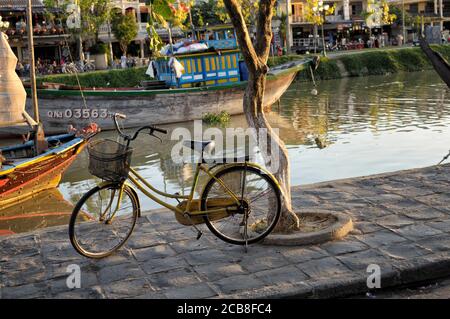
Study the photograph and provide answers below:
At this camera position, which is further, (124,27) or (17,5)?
(124,27)

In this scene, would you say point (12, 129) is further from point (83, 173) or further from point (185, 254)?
point (185, 254)

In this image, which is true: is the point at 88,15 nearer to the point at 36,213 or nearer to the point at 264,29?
the point at 36,213

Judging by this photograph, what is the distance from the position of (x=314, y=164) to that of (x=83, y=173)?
15.0 feet

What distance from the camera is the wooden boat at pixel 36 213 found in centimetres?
906

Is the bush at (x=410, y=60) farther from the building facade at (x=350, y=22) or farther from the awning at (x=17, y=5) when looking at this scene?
the awning at (x=17, y=5)

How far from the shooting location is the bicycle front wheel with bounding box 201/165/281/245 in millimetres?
5090

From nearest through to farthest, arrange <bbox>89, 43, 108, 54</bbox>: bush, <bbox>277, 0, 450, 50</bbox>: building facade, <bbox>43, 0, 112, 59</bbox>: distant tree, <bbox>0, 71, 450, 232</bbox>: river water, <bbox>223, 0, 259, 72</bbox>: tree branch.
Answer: <bbox>223, 0, 259, 72</bbox>: tree branch, <bbox>0, 71, 450, 232</bbox>: river water, <bbox>43, 0, 112, 59</bbox>: distant tree, <bbox>89, 43, 108, 54</bbox>: bush, <bbox>277, 0, 450, 50</bbox>: building facade

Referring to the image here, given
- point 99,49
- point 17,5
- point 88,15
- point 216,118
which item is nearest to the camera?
point 216,118

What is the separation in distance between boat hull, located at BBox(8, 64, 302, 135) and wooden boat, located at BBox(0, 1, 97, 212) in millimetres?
6559

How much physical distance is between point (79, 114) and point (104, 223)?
1387 cm

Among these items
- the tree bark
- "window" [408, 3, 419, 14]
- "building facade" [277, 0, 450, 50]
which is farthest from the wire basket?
"window" [408, 3, 419, 14]

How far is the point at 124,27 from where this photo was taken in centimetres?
3638

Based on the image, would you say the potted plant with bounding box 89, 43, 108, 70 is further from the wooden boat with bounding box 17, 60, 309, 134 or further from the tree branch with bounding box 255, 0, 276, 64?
the tree branch with bounding box 255, 0, 276, 64

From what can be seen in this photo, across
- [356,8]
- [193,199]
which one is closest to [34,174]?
[193,199]
